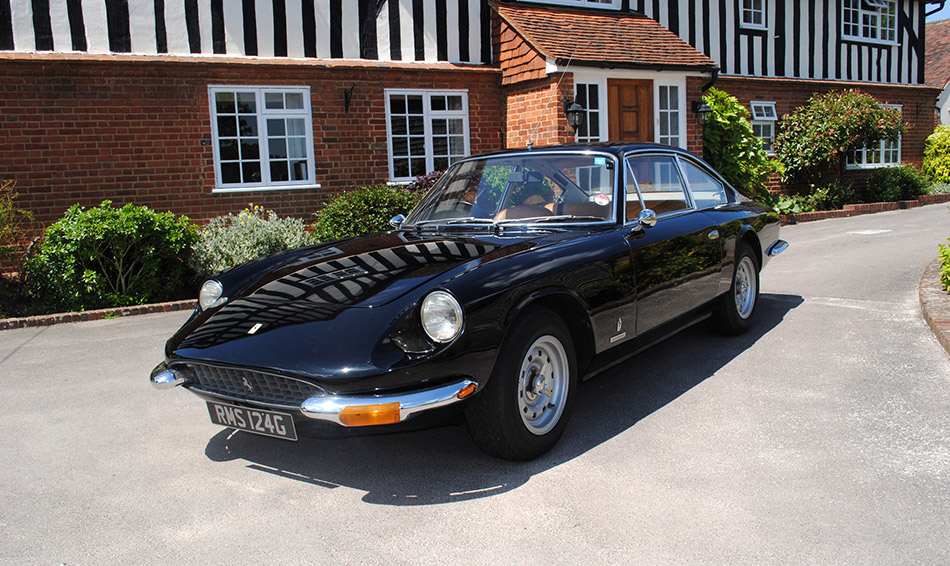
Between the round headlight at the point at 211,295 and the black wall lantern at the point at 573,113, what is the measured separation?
822cm

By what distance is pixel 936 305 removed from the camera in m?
6.06

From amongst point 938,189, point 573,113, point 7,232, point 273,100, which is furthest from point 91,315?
point 938,189

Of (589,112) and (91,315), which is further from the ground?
(589,112)

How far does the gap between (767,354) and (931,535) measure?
257cm

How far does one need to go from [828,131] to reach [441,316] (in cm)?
1484

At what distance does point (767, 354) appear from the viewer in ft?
17.3

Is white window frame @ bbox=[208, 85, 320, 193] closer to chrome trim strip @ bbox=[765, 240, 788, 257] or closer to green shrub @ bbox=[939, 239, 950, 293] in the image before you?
chrome trim strip @ bbox=[765, 240, 788, 257]

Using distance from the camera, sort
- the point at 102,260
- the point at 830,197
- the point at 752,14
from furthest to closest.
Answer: the point at 752,14
the point at 830,197
the point at 102,260

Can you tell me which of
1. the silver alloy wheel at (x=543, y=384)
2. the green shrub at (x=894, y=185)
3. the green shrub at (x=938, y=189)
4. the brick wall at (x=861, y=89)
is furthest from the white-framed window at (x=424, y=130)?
the green shrub at (x=938, y=189)

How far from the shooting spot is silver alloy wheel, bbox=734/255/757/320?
5746 mm

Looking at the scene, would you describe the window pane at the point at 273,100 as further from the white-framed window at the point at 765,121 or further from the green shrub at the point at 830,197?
the green shrub at the point at 830,197

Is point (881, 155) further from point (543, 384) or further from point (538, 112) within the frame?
point (543, 384)

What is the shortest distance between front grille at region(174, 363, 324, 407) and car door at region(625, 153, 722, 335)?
2.04 m

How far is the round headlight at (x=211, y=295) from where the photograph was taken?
403cm
